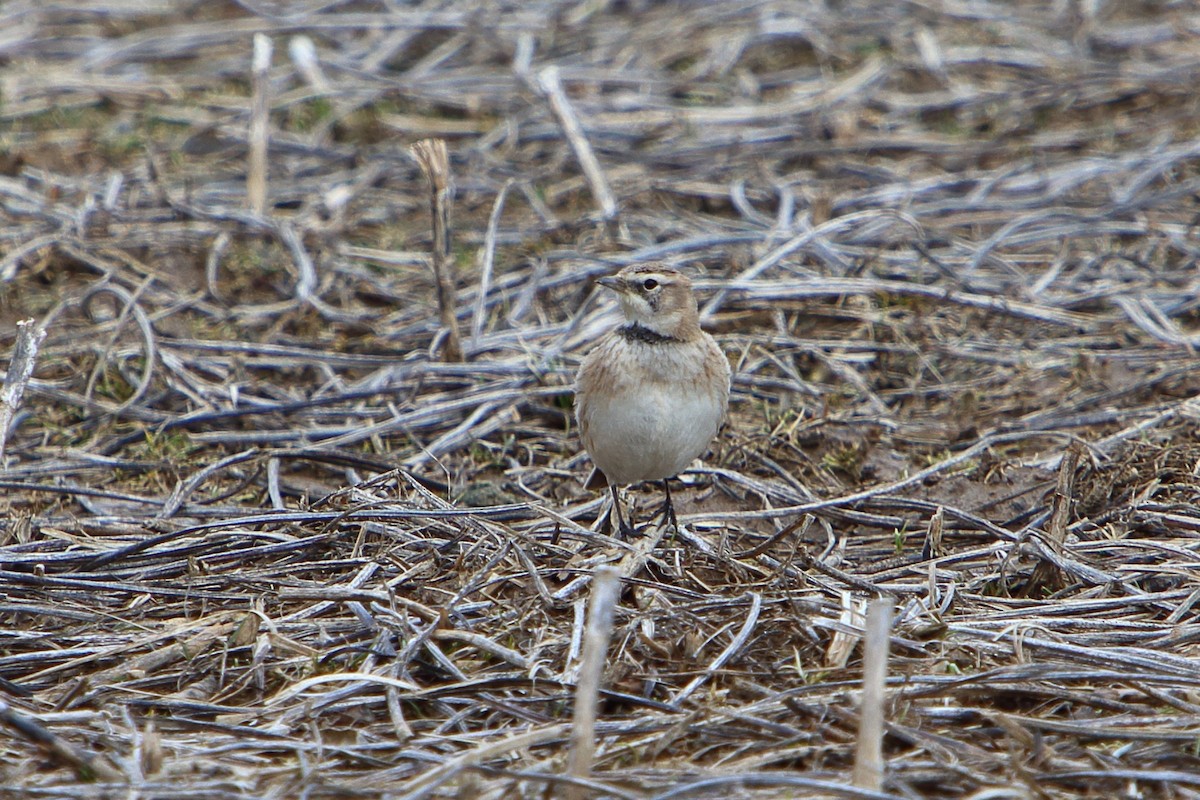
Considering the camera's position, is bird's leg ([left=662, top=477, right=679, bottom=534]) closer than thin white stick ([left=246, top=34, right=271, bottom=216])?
Yes

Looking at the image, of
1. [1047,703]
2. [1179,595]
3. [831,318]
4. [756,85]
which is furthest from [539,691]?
[756,85]

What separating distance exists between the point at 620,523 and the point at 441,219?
1988 millimetres

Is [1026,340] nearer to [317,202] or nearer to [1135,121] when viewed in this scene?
[1135,121]

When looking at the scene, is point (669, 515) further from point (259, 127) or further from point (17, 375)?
point (259, 127)

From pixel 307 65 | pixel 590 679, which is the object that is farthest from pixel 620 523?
pixel 307 65

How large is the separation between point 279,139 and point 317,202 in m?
1.03

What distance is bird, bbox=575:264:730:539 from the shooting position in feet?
17.9

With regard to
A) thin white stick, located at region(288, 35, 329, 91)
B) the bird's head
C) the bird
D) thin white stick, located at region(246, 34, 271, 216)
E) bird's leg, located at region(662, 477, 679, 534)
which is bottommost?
bird's leg, located at region(662, 477, 679, 534)

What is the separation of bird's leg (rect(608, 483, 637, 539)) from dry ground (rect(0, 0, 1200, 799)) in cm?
20

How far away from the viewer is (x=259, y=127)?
28.6ft

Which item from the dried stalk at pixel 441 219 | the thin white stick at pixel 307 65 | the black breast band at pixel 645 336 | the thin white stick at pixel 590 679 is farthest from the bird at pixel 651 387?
the thin white stick at pixel 307 65

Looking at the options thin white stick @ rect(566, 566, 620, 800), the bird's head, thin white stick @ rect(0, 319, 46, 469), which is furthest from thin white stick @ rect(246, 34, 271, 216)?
thin white stick @ rect(566, 566, 620, 800)

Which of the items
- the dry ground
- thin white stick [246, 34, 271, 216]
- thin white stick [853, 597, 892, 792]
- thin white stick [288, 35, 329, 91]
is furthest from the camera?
thin white stick [288, 35, 329, 91]

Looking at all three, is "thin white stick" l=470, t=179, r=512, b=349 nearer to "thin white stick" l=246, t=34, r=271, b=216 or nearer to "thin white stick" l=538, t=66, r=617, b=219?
"thin white stick" l=538, t=66, r=617, b=219
